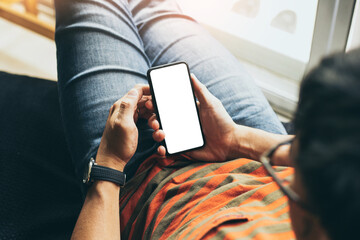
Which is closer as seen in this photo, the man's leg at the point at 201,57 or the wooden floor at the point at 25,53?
the man's leg at the point at 201,57

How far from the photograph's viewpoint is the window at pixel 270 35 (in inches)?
50.2

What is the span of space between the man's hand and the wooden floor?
2.85 ft

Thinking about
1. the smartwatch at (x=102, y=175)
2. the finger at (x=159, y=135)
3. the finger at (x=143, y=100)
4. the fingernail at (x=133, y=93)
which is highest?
the fingernail at (x=133, y=93)

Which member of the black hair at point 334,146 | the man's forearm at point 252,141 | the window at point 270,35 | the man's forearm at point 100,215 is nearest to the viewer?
the black hair at point 334,146

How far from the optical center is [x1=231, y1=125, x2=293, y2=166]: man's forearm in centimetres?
68

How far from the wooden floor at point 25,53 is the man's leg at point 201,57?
27.7 inches

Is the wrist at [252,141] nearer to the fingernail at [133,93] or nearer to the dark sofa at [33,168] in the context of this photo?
the fingernail at [133,93]

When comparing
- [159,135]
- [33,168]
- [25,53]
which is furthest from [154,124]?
[25,53]

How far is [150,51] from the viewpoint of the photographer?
86cm

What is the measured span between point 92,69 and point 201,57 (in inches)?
10.6

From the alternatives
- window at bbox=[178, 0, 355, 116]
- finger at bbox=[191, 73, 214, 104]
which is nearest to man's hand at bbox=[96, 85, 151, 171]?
finger at bbox=[191, 73, 214, 104]

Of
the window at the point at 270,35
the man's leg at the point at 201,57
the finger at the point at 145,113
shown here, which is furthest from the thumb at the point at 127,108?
the window at the point at 270,35

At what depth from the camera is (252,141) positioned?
2.27 feet

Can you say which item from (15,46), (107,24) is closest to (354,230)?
(107,24)
